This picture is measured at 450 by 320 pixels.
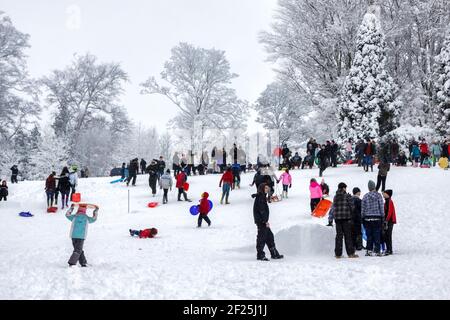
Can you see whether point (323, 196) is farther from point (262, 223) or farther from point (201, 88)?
point (201, 88)

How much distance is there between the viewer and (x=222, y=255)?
1127 cm

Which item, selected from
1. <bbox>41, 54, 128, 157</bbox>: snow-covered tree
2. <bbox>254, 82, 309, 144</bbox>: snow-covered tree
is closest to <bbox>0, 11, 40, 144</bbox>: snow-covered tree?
<bbox>41, 54, 128, 157</bbox>: snow-covered tree

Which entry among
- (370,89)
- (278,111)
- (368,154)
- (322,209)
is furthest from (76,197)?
(278,111)

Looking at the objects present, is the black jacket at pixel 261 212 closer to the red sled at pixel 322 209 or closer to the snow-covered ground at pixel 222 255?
the snow-covered ground at pixel 222 255

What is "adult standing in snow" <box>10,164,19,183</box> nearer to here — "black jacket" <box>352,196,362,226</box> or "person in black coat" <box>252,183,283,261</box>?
"person in black coat" <box>252,183,283,261</box>

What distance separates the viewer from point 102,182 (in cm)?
2655

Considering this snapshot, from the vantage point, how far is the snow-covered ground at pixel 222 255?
7.10 metres

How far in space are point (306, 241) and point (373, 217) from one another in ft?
5.61

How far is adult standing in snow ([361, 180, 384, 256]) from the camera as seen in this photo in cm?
1041

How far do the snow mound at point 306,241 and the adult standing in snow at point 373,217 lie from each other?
1.02 meters

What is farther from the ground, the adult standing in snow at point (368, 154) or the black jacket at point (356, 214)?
the adult standing in snow at point (368, 154)

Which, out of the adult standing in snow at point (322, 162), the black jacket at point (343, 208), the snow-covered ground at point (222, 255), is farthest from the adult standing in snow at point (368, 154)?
the black jacket at point (343, 208)

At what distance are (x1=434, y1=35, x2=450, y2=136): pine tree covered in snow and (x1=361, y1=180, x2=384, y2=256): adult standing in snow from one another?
2067cm
